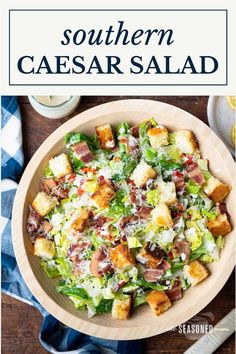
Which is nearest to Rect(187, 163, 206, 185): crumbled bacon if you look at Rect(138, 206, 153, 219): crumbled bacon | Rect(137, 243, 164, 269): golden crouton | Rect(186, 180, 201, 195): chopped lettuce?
Rect(186, 180, 201, 195): chopped lettuce

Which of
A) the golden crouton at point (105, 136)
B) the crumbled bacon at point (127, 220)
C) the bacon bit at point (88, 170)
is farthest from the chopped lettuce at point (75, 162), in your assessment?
the crumbled bacon at point (127, 220)

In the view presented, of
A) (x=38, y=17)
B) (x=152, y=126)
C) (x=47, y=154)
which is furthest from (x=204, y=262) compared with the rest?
(x=38, y=17)

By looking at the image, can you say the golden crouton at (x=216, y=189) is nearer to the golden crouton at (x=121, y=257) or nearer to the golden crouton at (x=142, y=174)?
the golden crouton at (x=142, y=174)

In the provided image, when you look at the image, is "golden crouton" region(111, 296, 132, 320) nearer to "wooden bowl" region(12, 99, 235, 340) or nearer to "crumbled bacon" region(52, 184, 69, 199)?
"wooden bowl" region(12, 99, 235, 340)

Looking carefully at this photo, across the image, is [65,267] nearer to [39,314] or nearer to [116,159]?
[39,314]

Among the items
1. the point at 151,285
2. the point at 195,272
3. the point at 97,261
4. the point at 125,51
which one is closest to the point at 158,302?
the point at 151,285
